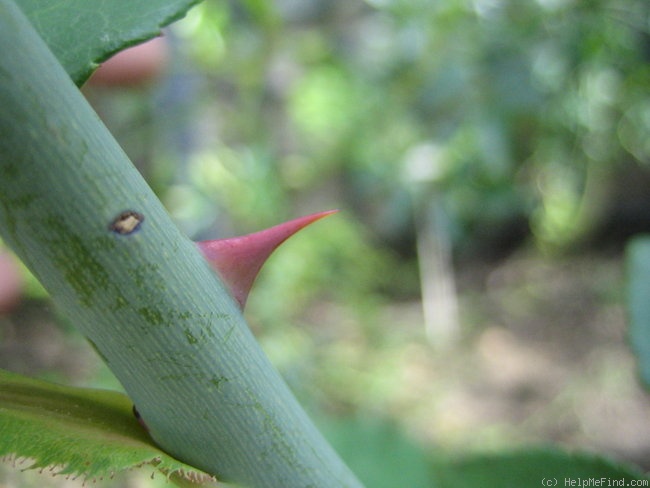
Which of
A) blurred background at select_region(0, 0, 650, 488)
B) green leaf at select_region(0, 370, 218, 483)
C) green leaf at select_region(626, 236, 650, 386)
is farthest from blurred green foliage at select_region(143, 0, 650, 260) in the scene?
green leaf at select_region(0, 370, 218, 483)

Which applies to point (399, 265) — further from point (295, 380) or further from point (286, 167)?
point (295, 380)

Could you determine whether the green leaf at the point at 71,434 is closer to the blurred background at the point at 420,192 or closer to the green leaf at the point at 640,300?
the green leaf at the point at 640,300

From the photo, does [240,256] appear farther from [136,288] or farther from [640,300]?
[640,300]

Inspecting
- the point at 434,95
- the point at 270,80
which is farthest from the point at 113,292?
the point at 270,80

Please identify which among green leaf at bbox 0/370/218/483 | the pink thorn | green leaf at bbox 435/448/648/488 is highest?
the pink thorn

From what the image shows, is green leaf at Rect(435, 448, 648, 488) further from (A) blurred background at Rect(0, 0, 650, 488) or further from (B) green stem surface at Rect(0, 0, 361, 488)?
(A) blurred background at Rect(0, 0, 650, 488)

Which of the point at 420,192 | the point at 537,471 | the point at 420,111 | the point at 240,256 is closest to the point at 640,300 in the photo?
the point at 537,471
